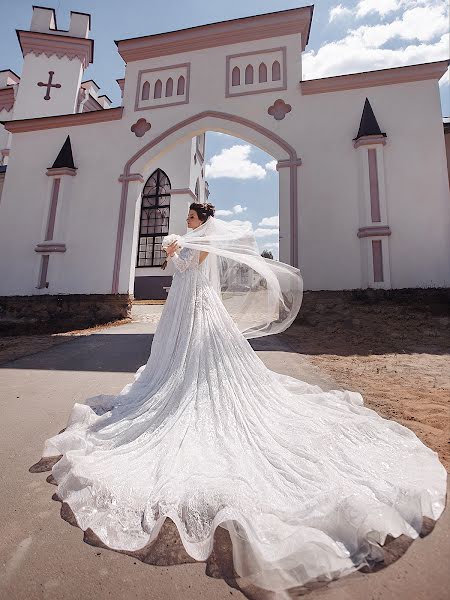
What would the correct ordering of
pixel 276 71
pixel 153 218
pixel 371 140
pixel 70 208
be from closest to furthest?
pixel 371 140 → pixel 276 71 → pixel 70 208 → pixel 153 218

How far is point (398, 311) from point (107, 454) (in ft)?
22.7

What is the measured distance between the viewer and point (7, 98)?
1591 centimetres

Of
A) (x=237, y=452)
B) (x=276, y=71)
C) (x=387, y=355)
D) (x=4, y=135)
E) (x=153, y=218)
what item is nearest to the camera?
(x=237, y=452)

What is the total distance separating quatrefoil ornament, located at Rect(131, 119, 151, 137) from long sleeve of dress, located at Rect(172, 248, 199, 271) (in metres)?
8.54

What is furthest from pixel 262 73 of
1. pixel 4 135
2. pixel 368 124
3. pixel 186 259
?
pixel 4 135

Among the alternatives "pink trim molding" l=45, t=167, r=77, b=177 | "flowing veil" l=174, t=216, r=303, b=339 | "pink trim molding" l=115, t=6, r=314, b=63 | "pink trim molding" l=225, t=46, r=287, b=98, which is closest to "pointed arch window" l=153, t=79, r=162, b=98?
"pink trim molding" l=115, t=6, r=314, b=63

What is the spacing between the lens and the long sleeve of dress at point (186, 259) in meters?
2.71

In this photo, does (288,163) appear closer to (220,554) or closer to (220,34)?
(220,34)

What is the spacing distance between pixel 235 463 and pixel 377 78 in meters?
10.2

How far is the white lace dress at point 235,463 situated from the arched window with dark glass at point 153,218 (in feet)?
43.8

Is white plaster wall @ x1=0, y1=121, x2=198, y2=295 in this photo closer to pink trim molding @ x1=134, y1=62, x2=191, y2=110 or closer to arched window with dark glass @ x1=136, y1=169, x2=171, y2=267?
pink trim molding @ x1=134, y1=62, x2=191, y2=110

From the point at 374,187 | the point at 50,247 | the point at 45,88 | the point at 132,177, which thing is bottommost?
the point at 50,247

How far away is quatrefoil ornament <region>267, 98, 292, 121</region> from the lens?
880 cm

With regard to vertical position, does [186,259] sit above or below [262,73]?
below
